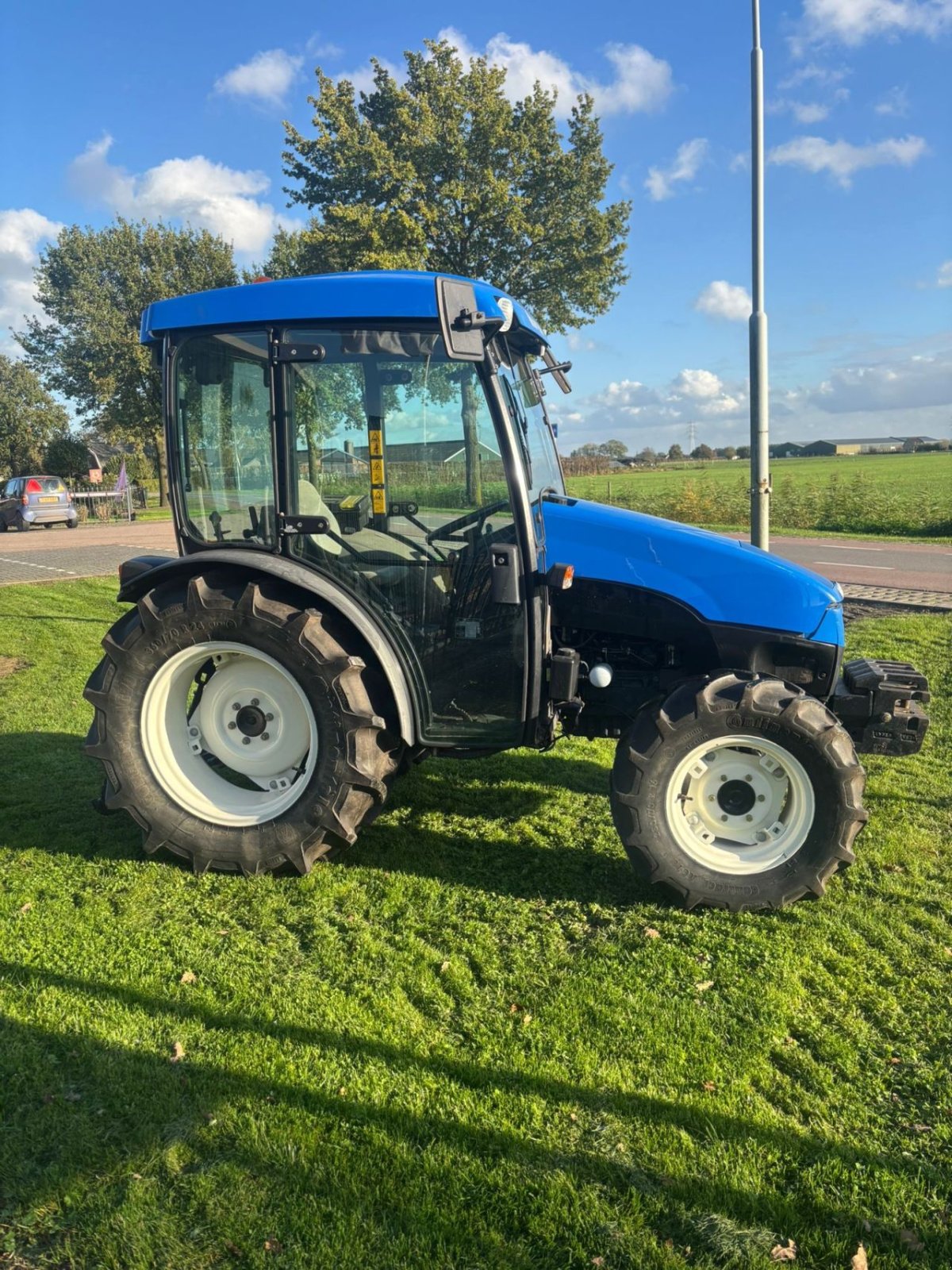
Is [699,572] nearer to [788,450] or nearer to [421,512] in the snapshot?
[421,512]

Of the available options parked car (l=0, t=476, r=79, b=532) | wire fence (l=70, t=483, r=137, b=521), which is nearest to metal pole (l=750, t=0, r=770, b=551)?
parked car (l=0, t=476, r=79, b=532)

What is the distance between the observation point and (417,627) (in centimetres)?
372

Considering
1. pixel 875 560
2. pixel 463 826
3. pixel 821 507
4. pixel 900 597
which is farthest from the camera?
pixel 821 507

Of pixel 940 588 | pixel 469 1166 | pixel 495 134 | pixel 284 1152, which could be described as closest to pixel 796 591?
pixel 469 1166

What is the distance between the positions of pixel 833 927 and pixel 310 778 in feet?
7.44

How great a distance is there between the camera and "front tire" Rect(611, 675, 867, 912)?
3.37 m

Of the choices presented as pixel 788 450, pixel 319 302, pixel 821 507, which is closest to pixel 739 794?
pixel 319 302

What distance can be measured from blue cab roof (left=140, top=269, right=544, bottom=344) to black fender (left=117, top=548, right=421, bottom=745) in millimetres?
1013

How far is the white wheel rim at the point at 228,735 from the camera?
3.80 metres

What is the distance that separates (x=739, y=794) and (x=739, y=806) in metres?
0.06

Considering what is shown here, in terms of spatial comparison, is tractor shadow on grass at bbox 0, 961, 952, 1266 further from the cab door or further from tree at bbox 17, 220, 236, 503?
tree at bbox 17, 220, 236, 503

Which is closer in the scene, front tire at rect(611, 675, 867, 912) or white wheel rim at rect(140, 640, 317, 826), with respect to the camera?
front tire at rect(611, 675, 867, 912)

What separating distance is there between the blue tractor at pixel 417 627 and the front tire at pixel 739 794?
10 mm

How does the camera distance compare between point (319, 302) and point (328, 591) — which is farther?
point (328, 591)
